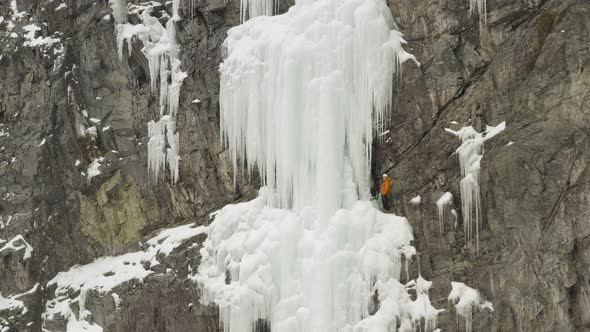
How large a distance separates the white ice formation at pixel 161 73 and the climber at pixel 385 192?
5.27 m

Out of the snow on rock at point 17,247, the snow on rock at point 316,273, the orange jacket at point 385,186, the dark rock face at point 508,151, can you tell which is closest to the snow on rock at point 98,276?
the snow on rock at point 17,247

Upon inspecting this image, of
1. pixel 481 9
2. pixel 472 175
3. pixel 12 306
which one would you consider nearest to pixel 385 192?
pixel 472 175

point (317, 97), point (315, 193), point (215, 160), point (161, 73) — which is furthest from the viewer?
point (161, 73)

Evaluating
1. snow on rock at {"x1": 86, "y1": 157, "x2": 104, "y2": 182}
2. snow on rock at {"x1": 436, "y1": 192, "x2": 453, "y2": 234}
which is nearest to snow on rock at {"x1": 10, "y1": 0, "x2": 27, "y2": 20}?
snow on rock at {"x1": 86, "y1": 157, "x2": 104, "y2": 182}

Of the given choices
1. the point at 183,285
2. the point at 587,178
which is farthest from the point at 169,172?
the point at 587,178

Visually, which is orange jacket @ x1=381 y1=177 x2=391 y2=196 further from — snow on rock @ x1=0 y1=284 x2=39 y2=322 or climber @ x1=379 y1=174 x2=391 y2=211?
snow on rock @ x1=0 y1=284 x2=39 y2=322

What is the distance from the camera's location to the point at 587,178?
12.0 metres

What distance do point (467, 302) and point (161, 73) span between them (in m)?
8.87

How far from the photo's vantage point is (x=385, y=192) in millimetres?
14062

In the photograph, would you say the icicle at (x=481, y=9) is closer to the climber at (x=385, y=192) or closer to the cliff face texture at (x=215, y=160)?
the cliff face texture at (x=215, y=160)

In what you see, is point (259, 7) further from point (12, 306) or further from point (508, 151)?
point (12, 306)

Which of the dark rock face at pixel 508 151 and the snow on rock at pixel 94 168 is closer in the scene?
the dark rock face at pixel 508 151

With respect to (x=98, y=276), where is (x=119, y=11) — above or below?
above

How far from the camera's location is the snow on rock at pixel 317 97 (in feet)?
46.9
